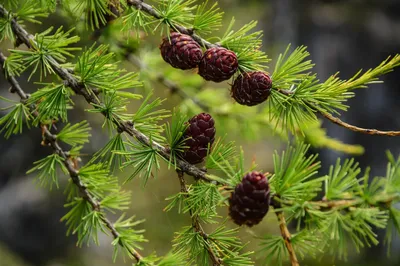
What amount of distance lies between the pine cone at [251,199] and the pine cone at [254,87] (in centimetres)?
11

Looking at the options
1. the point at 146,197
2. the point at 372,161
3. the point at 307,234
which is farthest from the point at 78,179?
the point at 372,161

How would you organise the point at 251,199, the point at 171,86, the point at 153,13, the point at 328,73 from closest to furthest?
1. the point at 251,199
2. the point at 153,13
3. the point at 171,86
4. the point at 328,73

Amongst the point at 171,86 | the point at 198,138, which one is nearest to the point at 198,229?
the point at 198,138

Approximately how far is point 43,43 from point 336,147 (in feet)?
1.84

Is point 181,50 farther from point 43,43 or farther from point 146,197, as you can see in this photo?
point 146,197

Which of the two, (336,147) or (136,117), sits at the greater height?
(336,147)

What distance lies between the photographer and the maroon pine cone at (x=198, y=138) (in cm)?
44

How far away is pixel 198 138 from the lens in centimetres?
44

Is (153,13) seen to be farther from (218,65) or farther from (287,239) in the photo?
(287,239)

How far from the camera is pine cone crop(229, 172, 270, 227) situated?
14.3 inches

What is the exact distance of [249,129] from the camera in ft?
3.05

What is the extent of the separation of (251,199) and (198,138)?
10 cm

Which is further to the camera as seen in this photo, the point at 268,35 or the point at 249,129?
the point at 268,35

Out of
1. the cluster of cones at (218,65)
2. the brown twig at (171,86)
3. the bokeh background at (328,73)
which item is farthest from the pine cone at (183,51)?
the bokeh background at (328,73)
